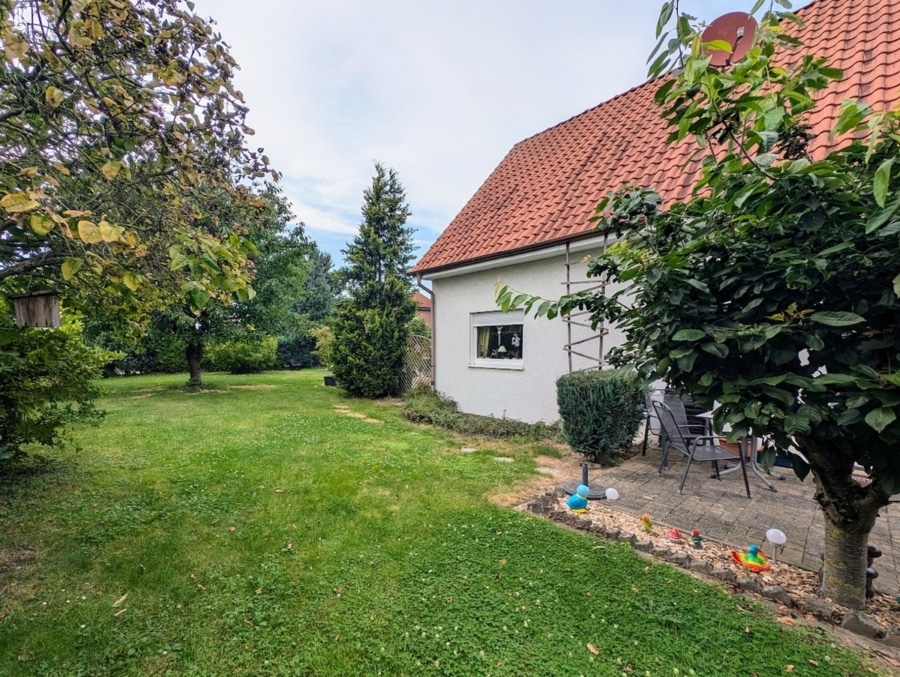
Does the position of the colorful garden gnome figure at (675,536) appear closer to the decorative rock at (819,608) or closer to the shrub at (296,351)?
the decorative rock at (819,608)

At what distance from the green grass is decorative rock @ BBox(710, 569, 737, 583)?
0.54 feet

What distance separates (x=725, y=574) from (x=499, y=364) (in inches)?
215

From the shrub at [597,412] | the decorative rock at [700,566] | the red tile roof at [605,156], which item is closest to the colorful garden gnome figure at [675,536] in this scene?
the decorative rock at [700,566]

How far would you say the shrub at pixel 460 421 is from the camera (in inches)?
271

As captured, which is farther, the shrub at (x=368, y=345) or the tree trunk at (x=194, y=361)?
the tree trunk at (x=194, y=361)

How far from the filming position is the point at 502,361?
7945 mm

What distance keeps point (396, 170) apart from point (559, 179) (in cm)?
572

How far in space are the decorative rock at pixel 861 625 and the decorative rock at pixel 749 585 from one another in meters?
0.39

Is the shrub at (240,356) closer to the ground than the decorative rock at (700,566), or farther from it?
farther from it

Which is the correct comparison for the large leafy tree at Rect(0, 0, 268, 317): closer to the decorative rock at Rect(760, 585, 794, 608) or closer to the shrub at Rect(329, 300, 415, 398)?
the decorative rock at Rect(760, 585, 794, 608)

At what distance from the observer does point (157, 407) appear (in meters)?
9.74

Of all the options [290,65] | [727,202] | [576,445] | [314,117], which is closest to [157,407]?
[314,117]

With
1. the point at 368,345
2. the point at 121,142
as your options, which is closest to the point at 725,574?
the point at 121,142

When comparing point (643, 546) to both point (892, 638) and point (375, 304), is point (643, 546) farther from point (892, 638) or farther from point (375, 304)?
point (375, 304)
